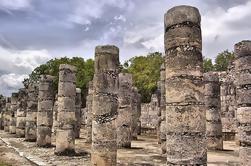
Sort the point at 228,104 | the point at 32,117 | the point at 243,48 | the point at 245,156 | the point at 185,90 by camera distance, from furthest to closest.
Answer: the point at 228,104 → the point at 32,117 → the point at 243,48 → the point at 245,156 → the point at 185,90

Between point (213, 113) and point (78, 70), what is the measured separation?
1447 inches

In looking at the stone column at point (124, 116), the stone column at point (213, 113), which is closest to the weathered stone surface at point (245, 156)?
the stone column at point (213, 113)

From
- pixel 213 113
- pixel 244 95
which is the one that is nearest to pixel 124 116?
pixel 213 113

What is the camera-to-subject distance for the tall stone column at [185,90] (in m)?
7.51

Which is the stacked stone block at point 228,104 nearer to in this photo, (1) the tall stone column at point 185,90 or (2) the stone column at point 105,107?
(2) the stone column at point 105,107

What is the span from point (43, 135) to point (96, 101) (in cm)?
715

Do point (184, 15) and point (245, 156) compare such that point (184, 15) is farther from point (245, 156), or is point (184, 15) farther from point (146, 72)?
point (146, 72)

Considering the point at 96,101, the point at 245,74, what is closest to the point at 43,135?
the point at 96,101

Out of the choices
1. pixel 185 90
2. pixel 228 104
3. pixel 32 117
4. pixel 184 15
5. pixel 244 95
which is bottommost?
pixel 32 117

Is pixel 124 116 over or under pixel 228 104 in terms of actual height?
under

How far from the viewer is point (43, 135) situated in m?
17.0

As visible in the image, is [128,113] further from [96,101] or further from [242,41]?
[242,41]

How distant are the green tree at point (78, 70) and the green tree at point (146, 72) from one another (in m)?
6.00

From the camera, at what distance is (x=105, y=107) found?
35.3 feet
